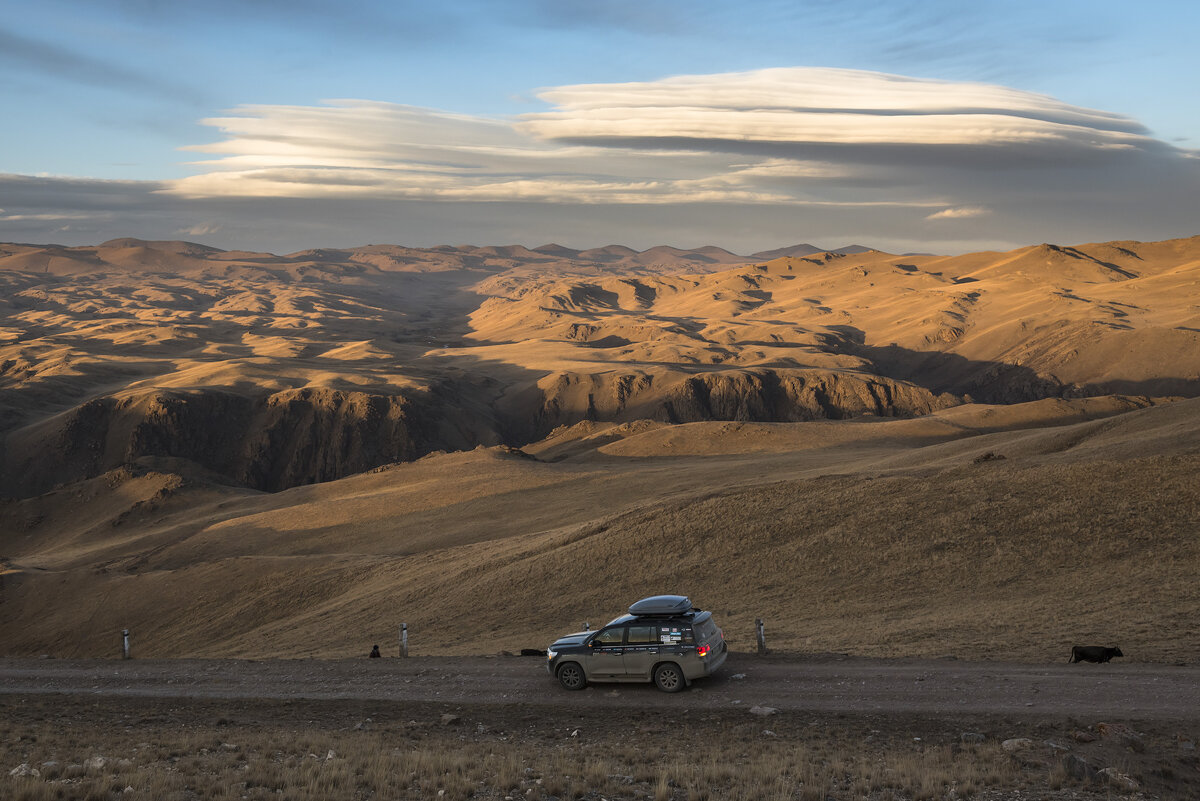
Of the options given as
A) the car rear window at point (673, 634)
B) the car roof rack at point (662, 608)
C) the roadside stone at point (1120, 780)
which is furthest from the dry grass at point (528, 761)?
the car roof rack at point (662, 608)

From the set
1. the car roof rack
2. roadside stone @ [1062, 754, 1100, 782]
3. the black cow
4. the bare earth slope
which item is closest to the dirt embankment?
roadside stone @ [1062, 754, 1100, 782]

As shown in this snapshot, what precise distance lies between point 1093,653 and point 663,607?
7814 mm

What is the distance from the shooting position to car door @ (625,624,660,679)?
17109 mm

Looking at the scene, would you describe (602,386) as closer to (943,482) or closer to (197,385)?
(197,385)

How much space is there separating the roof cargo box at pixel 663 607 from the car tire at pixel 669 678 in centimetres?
92

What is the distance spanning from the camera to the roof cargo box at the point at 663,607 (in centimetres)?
1728

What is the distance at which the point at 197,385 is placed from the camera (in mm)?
124938

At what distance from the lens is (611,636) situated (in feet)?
57.2

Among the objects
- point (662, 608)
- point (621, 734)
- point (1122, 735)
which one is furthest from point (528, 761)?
point (1122, 735)

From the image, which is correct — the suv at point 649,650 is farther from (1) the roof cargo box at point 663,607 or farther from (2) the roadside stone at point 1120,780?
(2) the roadside stone at point 1120,780

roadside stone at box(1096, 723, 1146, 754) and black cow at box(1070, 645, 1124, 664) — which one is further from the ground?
roadside stone at box(1096, 723, 1146, 754)

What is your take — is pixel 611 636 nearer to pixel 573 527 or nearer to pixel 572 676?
pixel 572 676

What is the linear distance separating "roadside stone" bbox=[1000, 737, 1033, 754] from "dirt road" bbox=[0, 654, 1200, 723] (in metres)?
1.67

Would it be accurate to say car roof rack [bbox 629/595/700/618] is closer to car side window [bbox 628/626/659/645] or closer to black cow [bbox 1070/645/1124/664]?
car side window [bbox 628/626/659/645]
